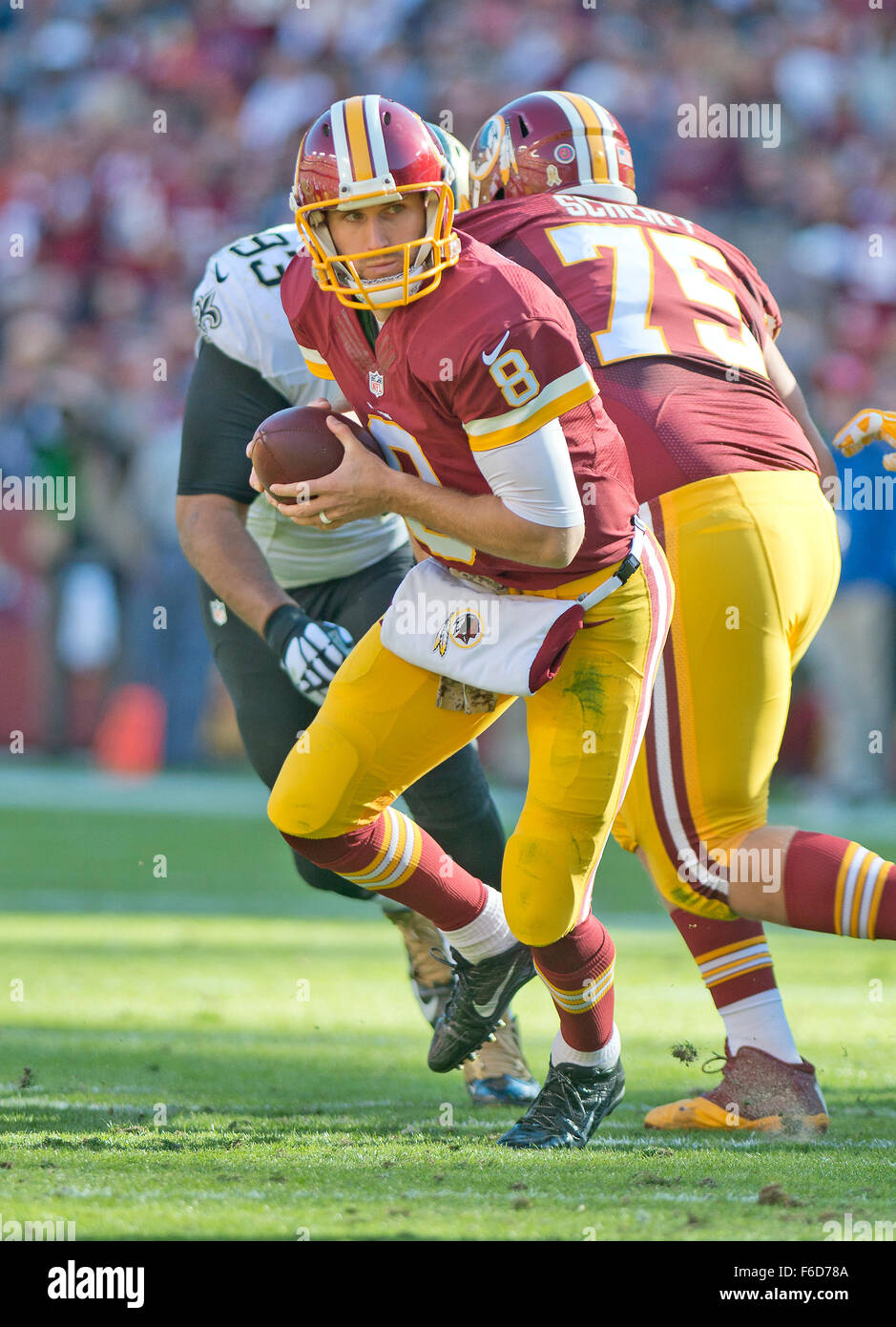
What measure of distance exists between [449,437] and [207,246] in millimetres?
9778

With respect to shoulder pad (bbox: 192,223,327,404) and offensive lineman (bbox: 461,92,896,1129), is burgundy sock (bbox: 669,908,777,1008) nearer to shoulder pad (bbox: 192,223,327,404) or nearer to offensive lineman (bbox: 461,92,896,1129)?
offensive lineman (bbox: 461,92,896,1129)

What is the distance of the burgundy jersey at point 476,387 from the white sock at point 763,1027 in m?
0.99

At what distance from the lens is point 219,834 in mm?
8375

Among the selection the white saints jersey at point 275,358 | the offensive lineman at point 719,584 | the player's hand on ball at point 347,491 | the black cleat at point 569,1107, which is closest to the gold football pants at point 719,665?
the offensive lineman at point 719,584

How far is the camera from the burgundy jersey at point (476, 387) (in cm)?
282

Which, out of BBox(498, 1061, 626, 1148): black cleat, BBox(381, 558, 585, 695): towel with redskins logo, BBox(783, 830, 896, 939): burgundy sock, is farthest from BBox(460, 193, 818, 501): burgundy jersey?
BBox(498, 1061, 626, 1148): black cleat

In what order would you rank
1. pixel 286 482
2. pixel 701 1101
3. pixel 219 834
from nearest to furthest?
pixel 286 482 < pixel 701 1101 < pixel 219 834

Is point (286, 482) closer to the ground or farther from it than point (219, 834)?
Answer: farther from it

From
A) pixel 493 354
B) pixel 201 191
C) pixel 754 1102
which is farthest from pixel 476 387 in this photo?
pixel 201 191

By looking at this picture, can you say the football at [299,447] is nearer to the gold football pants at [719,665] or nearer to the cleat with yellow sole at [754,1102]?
the gold football pants at [719,665]

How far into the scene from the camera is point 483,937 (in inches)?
138

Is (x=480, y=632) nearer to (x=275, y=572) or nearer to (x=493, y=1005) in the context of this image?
(x=493, y=1005)

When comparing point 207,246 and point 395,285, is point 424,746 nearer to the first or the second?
point 395,285
